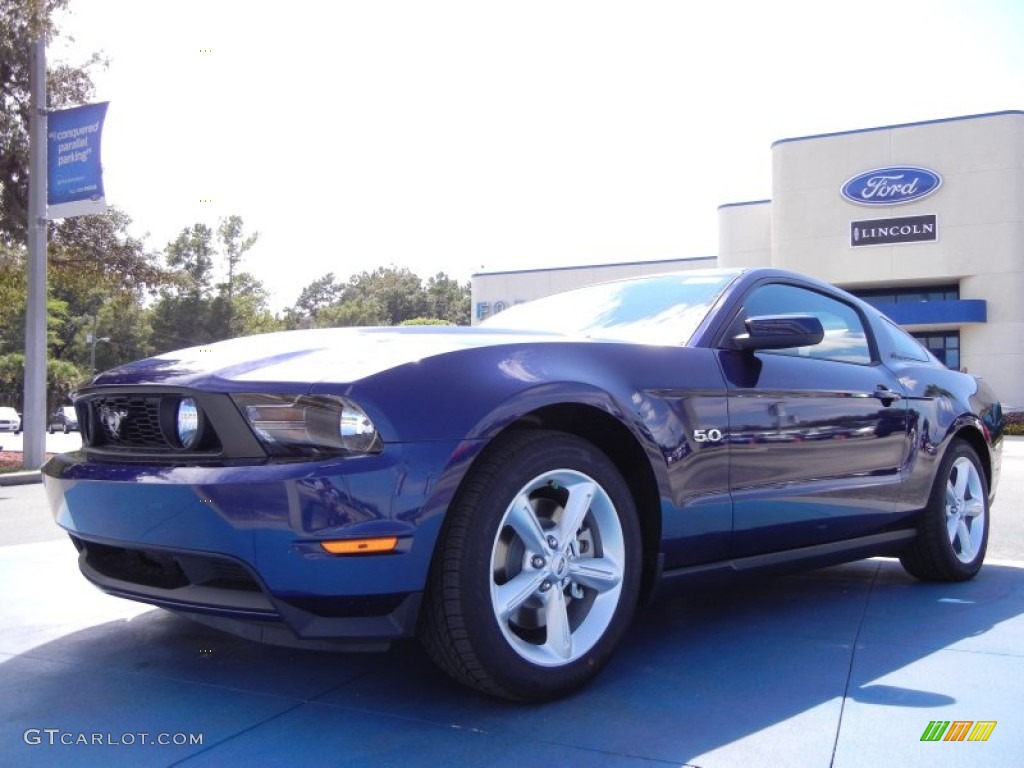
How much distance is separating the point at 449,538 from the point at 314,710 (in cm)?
66

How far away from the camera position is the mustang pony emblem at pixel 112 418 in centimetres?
298

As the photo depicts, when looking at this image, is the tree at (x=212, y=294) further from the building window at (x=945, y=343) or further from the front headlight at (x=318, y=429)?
the front headlight at (x=318, y=429)

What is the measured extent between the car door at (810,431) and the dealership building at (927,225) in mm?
33862

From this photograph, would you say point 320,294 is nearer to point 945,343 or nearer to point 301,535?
point 945,343

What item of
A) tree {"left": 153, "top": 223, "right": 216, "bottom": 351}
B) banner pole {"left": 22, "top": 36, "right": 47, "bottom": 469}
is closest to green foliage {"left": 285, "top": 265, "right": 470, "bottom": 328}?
tree {"left": 153, "top": 223, "right": 216, "bottom": 351}

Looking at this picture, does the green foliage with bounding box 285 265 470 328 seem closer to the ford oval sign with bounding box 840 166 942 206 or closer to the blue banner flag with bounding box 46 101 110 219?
the ford oval sign with bounding box 840 166 942 206

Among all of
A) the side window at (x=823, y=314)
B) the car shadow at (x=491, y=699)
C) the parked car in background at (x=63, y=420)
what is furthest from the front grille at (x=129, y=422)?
the parked car in background at (x=63, y=420)

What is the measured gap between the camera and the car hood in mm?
2648

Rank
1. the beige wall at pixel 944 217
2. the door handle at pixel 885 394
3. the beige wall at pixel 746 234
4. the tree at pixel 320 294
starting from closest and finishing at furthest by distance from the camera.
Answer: the door handle at pixel 885 394
the beige wall at pixel 944 217
the beige wall at pixel 746 234
the tree at pixel 320 294

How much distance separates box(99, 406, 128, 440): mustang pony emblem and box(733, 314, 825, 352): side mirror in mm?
2082

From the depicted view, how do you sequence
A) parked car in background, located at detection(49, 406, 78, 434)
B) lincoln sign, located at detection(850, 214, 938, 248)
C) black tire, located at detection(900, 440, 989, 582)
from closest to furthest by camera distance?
black tire, located at detection(900, 440, 989, 582), lincoln sign, located at detection(850, 214, 938, 248), parked car in background, located at detection(49, 406, 78, 434)

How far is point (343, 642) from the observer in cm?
251

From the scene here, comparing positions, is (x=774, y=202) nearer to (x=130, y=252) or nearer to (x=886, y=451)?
(x=130, y=252)

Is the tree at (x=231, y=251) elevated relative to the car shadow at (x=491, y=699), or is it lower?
elevated
